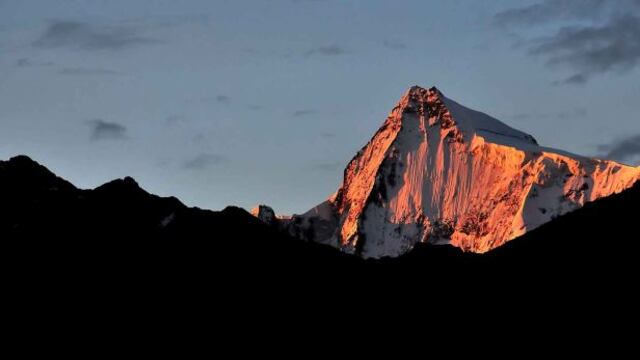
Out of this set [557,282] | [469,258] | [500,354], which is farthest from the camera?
[469,258]

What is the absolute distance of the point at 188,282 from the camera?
190 metres

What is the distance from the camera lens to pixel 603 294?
6924 inches

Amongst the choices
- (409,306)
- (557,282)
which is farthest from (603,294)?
(409,306)

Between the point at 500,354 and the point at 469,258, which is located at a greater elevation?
the point at 469,258

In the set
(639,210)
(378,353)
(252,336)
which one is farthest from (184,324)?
(639,210)

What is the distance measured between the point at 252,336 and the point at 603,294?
29707mm

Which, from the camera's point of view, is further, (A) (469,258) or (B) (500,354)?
(A) (469,258)

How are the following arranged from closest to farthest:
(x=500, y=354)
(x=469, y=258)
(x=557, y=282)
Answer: (x=500, y=354), (x=557, y=282), (x=469, y=258)

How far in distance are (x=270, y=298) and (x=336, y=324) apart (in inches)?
308

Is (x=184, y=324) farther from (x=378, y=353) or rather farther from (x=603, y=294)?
(x=603, y=294)

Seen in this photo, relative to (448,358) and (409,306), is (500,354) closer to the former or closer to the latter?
(448,358)

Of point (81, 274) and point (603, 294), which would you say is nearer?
point (603, 294)

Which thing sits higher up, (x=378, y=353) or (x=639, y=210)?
(x=639, y=210)

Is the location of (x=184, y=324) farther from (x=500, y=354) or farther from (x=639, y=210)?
(x=639, y=210)
